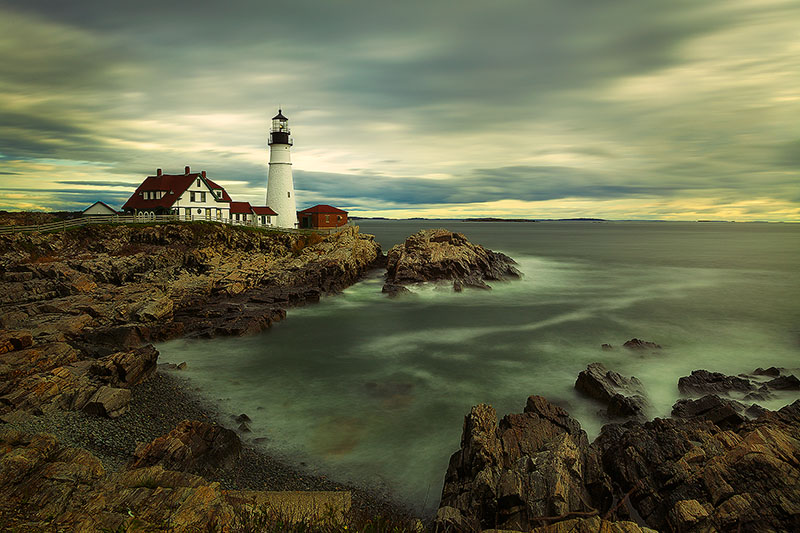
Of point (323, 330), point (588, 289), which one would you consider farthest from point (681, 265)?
point (323, 330)

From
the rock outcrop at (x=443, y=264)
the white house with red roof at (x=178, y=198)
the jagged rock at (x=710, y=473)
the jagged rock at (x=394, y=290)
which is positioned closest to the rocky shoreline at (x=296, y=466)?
the jagged rock at (x=710, y=473)

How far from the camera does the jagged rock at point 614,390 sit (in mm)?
11930

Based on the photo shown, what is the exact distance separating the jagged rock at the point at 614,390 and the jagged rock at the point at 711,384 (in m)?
1.32

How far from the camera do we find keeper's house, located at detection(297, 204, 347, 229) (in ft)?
183

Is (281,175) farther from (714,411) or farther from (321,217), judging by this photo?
(714,411)

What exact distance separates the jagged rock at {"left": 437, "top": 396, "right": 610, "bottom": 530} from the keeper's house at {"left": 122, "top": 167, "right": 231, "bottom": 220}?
136 feet

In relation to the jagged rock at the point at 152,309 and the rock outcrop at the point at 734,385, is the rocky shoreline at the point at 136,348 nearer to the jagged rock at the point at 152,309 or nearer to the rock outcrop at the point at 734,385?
the jagged rock at the point at 152,309

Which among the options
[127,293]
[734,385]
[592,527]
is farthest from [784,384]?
[127,293]

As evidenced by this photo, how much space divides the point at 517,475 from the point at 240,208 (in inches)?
1978

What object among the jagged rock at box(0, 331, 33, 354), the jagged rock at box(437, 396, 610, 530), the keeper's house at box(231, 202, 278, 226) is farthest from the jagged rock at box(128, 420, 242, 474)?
the keeper's house at box(231, 202, 278, 226)

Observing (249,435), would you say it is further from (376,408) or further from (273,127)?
(273,127)

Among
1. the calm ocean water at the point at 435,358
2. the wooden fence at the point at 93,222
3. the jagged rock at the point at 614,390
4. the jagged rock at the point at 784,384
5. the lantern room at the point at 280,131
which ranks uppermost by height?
Result: the lantern room at the point at 280,131

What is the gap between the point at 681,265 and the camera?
164 ft

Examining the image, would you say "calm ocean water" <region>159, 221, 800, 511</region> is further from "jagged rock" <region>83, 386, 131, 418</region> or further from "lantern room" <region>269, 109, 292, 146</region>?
"lantern room" <region>269, 109, 292, 146</region>
